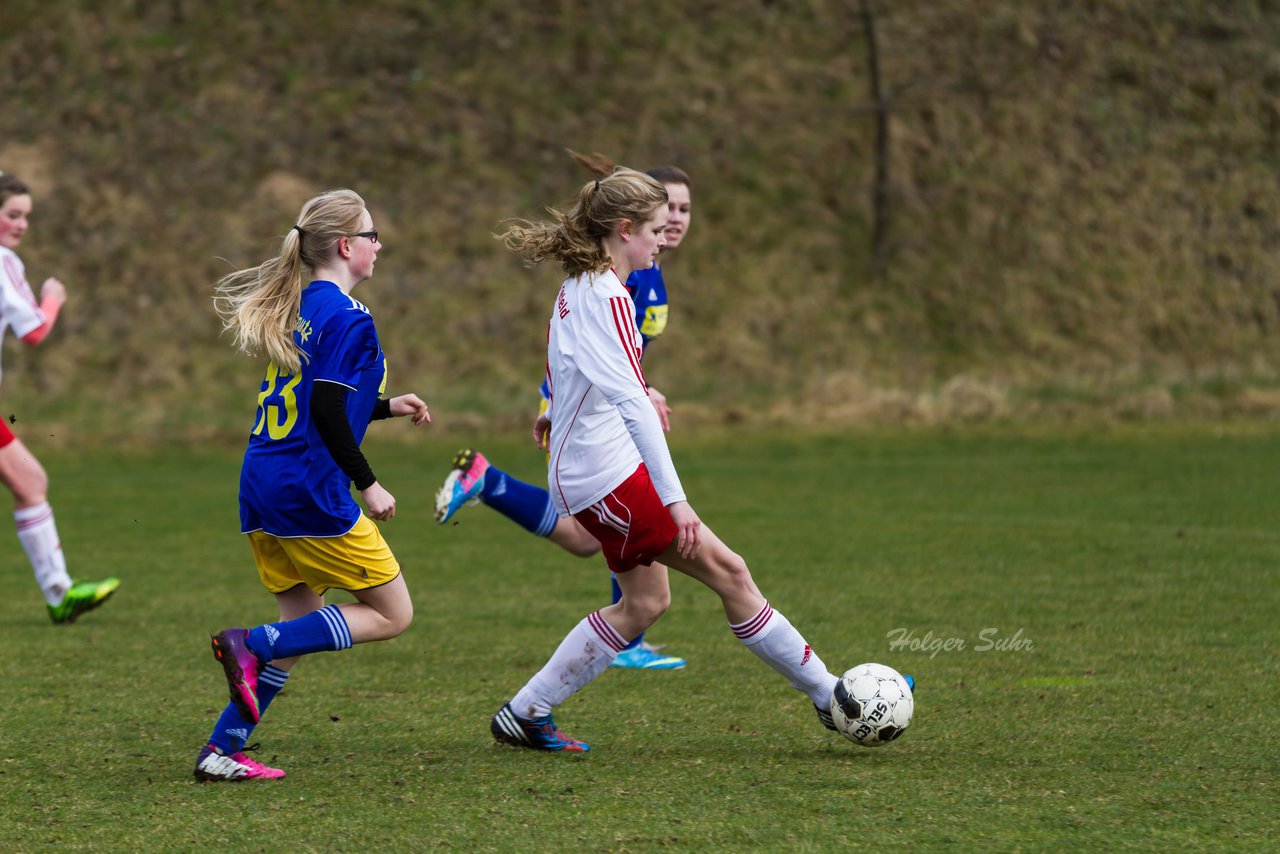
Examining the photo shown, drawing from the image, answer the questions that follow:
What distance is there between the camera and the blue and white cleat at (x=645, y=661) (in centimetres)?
630

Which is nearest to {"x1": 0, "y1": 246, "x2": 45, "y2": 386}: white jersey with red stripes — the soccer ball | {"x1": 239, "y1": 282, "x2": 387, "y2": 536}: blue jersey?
{"x1": 239, "y1": 282, "x2": 387, "y2": 536}: blue jersey

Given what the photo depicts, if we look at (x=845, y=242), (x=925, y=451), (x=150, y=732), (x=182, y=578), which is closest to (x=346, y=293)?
(x=150, y=732)

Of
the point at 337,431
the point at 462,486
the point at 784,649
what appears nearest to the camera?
the point at 337,431

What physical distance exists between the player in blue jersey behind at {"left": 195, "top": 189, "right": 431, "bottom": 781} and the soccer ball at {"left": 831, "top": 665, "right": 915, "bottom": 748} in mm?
1322

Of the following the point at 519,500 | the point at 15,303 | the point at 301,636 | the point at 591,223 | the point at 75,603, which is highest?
the point at 591,223

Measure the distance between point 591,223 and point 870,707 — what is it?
1.69 m

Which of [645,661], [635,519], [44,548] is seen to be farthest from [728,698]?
[44,548]

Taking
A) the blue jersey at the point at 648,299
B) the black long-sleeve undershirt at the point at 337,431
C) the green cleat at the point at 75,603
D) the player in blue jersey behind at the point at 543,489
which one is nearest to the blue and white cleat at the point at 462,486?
the player in blue jersey behind at the point at 543,489

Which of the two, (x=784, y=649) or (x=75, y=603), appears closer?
(x=784, y=649)

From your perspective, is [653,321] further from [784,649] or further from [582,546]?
[784,649]

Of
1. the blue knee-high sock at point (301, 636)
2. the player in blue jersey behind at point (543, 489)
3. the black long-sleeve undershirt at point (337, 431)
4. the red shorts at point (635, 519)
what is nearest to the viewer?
the black long-sleeve undershirt at point (337, 431)

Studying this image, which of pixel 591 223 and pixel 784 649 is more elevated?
pixel 591 223

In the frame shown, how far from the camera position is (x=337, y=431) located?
423cm

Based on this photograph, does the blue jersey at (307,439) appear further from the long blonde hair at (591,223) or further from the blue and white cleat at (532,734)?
the blue and white cleat at (532,734)
